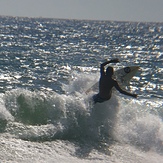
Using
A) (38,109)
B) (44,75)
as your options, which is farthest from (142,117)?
Result: (44,75)

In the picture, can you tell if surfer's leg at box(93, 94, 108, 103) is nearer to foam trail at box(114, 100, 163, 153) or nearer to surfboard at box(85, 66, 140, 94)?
foam trail at box(114, 100, 163, 153)

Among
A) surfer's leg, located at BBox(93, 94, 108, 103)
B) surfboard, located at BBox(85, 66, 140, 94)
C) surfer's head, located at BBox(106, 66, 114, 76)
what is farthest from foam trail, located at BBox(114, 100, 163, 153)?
surfer's head, located at BBox(106, 66, 114, 76)

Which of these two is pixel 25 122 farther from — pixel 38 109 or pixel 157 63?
pixel 157 63

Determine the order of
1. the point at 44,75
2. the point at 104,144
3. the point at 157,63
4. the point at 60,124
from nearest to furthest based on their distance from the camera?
the point at 104,144
the point at 60,124
the point at 44,75
the point at 157,63

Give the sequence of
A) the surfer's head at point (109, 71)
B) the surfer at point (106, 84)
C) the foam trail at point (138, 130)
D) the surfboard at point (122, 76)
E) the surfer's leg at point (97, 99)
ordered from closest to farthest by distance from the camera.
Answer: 1. the foam trail at point (138, 130)
2. the surfer's head at point (109, 71)
3. the surfer at point (106, 84)
4. the surfer's leg at point (97, 99)
5. the surfboard at point (122, 76)

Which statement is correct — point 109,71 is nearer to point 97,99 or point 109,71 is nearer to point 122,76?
point 97,99

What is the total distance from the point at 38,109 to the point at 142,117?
13.5ft

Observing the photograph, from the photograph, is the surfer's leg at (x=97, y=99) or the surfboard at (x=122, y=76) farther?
the surfboard at (x=122, y=76)

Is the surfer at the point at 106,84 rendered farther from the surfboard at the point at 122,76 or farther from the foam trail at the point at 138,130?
the surfboard at the point at 122,76

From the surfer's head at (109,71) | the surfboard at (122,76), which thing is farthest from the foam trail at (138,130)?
the surfer's head at (109,71)

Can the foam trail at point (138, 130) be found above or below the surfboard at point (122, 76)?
below

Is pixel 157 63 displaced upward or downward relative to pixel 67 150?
upward

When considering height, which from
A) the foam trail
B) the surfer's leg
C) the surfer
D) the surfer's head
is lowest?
the foam trail

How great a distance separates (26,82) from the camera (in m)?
24.8
